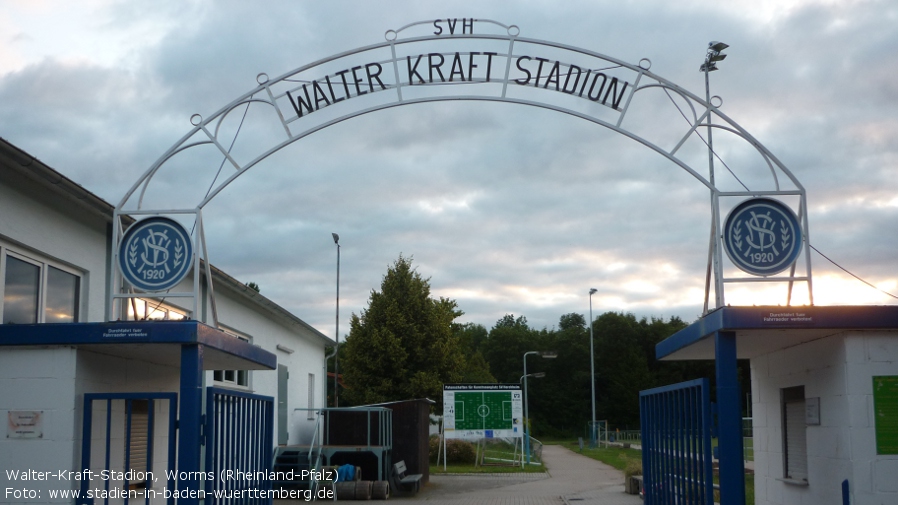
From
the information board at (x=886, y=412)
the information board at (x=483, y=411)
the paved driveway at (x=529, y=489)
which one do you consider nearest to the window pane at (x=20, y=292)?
the information board at (x=886, y=412)

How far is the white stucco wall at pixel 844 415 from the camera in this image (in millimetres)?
8094

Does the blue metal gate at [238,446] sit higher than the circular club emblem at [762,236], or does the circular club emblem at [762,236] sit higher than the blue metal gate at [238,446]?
the circular club emblem at [762,236]

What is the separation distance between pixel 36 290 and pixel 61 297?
667 millimetres

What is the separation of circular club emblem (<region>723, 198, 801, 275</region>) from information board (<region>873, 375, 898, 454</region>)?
158cm

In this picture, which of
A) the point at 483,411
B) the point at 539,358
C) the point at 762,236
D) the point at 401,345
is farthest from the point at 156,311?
the point at 539,358

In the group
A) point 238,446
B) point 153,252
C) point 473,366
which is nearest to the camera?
point 153,252

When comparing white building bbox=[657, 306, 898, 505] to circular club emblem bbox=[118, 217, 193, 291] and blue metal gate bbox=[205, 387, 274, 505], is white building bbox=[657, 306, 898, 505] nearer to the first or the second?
blue metal gate bbox=[205, 387, 274, 505]

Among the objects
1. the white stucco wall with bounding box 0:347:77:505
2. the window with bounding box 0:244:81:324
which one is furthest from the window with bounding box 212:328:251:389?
the white stucco wall with bounding box 0:347:77:505

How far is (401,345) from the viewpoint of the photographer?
39.5 m

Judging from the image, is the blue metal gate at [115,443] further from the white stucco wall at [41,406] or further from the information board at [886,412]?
the information board at [886,412]

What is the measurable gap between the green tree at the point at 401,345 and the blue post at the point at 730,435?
30.8 metres

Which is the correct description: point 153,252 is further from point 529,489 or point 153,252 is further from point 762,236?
point 529,489

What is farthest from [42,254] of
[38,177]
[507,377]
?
[507,377]

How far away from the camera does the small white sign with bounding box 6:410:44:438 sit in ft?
28.2
